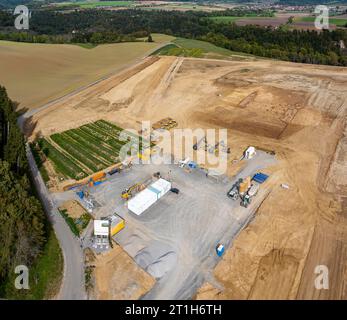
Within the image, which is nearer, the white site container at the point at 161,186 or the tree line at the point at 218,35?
the white site container at the point at 161,186

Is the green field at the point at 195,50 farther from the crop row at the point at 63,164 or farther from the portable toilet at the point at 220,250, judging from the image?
the portable toilet at the point at 220,250

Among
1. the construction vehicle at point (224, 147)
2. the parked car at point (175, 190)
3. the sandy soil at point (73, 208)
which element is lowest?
the sandy soil at point (73, 208)

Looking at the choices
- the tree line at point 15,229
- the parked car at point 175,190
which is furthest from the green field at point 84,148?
the tree line at point 15,229

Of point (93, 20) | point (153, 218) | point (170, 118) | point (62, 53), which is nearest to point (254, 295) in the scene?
point (153, 218)

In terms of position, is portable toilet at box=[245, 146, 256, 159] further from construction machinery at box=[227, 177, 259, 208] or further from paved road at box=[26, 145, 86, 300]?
paved road at box=[26, 145, 86, 300]

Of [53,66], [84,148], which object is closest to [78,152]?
[84,148]

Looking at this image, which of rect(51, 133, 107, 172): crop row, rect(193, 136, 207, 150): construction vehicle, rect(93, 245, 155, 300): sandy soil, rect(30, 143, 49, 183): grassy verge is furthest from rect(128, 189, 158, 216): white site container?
rect(193, 136, 207, 150): construction vehicle
